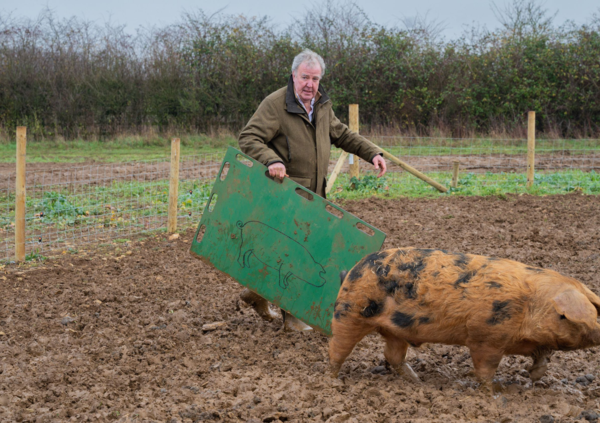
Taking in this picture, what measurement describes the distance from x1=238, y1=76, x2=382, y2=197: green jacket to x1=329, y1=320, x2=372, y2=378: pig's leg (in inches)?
58.1

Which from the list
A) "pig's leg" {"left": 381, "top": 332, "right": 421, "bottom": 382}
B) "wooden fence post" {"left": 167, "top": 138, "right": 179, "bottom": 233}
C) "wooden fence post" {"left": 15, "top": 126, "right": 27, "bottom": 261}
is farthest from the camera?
"wooden fence post" {"left": 167, "top": 138, "right": 179, "bottom": 233}

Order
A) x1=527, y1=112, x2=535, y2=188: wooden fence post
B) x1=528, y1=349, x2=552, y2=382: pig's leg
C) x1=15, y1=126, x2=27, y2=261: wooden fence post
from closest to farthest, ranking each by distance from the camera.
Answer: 1. x1=528, y1=349, x2=552, y2=382: pig's leg
2. x1=15, y1=126, x2=27, y2=261: wooden fence post
3. x1=527, y1=112, x2=535, y2=188: wooden fence post

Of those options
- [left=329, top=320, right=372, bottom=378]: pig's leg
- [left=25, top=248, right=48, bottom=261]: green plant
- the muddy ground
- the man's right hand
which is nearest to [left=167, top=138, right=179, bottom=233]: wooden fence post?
the muddy ground

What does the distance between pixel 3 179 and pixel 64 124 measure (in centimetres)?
853

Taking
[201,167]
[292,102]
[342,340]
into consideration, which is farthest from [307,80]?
[201,167]

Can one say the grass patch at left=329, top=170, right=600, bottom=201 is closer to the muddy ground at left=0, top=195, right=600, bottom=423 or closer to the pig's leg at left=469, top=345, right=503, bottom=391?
the muddy ground at left=0, top=195, right=600, bottom=423

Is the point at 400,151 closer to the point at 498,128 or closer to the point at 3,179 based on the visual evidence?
the point at 498,128

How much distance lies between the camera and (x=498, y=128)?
18.5 metres

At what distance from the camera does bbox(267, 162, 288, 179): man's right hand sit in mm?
4387

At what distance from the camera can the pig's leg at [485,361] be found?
3.38 metres

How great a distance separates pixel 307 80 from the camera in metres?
4.71

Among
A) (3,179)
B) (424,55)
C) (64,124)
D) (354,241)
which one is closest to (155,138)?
(64,124)

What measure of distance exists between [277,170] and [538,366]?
2.16m

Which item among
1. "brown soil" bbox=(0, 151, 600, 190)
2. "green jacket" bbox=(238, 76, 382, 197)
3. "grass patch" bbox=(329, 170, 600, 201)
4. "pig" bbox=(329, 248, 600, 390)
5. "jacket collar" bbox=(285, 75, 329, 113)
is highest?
"jacket collar" bbox=(285, 75, 329, 113)
